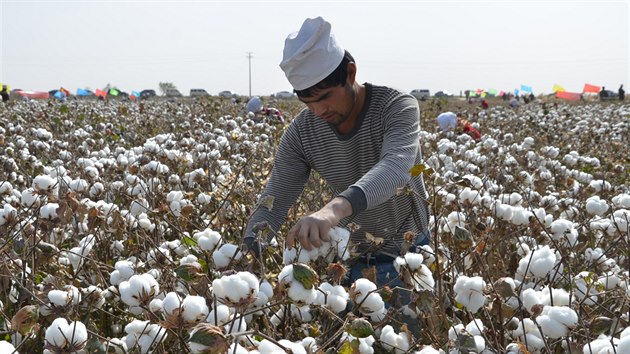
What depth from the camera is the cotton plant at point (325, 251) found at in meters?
1.50

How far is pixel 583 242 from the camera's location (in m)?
2.51

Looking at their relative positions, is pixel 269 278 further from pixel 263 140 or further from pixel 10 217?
pixel 263 140

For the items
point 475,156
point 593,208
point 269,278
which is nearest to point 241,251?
point 269,278

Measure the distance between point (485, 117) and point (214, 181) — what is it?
7793 millimetres

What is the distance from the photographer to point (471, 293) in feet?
4.64

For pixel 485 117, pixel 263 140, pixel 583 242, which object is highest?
pixel 583 242

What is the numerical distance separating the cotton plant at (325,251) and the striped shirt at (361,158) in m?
0.54

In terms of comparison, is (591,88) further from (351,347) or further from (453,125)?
(351,347)

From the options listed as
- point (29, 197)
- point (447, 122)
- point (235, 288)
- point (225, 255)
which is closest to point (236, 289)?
point (235, 288)

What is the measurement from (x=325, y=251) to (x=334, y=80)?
0.71 m

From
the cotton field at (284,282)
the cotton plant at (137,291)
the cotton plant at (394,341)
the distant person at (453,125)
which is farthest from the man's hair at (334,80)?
the distant person at (453,125)

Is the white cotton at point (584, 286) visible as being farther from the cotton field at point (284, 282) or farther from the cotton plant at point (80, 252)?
the cotton plant at point (80, 252)

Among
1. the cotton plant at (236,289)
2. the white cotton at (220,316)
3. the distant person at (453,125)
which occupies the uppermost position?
the cotton plant at (236,289)

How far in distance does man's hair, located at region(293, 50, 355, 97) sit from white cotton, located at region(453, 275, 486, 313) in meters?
0.85
